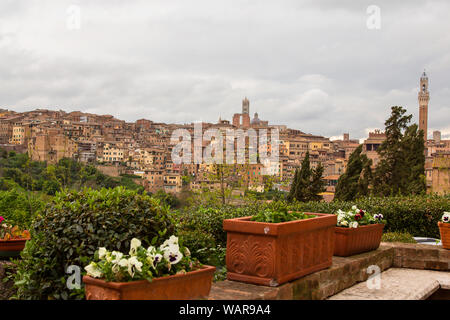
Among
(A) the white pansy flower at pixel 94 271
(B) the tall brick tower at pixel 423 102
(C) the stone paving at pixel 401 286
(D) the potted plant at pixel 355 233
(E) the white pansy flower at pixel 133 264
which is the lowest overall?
(C) the stone paving at pixel 401 286

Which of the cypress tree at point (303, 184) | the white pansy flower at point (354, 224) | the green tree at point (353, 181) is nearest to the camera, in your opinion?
the white pansy flower at point (354, 224)

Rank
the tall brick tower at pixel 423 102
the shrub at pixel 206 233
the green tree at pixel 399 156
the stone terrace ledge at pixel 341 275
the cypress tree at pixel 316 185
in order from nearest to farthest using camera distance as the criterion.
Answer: the stone terrace ledge at pixel 341 275
the shrub at pixel 206 233
the green tree at pixel 399 156
the cypress tree at pixel 316 185
the tall brick tower at pixel 423 102

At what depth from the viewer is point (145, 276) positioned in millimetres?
1938

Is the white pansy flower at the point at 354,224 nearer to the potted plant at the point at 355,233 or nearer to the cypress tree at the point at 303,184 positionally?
the potted plant at the point at 355,233

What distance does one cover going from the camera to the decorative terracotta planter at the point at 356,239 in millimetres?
3816

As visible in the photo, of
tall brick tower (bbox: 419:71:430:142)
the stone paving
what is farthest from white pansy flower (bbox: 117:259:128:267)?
tall brick tower (bbox: 419:71:430:142)

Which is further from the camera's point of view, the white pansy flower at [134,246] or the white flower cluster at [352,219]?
the white flower cluster at [352,219]

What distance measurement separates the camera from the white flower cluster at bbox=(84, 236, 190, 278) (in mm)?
1931

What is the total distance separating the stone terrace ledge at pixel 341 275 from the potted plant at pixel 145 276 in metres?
0.19

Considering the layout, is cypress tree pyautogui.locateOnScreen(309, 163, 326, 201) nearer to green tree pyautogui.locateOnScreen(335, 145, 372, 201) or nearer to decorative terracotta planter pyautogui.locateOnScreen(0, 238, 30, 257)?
green tree pyautogui.locateOnScreen(335, 145, 372, 201)

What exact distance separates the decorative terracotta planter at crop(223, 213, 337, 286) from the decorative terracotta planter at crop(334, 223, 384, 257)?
3.35ft

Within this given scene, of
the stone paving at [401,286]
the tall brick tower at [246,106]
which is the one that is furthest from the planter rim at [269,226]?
the tall brick tower at [246,106]

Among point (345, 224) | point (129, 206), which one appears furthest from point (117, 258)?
point (345, 224)

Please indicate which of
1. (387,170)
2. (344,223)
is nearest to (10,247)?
(344,223)
